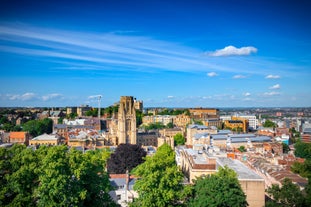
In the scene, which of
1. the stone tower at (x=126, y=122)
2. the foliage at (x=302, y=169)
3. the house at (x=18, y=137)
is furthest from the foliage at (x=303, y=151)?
the house at (x=18, y=137)

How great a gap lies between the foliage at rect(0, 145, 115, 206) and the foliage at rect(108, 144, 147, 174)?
62.3 ft

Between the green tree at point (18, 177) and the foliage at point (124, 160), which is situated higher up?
the green tree at point (18, 177)

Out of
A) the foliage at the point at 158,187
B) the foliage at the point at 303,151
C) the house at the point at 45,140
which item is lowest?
the foliage at the point at 303,151

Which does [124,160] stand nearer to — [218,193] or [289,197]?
[218,193]

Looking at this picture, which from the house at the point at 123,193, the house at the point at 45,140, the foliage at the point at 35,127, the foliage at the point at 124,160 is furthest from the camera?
the foliage at the point at 35,127

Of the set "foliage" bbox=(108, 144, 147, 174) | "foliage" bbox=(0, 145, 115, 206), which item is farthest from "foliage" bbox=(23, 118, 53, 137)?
"foliage" bbox=(0, 145, 115, 206)

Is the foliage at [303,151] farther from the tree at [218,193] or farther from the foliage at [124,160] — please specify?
the tree at [218,193]

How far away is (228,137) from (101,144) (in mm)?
31225

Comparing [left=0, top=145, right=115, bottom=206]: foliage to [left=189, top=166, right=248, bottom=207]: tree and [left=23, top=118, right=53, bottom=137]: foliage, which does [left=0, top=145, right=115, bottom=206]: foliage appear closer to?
[left=189, top=166, right=248, bottom=207]: tree

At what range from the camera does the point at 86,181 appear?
22609 millimetres

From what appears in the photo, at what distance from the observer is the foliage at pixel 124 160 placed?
140 ft

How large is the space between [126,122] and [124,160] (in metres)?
28.8

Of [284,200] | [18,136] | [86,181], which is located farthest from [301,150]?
[18,136]

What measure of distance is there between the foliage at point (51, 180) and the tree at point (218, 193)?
7.26m
